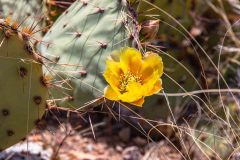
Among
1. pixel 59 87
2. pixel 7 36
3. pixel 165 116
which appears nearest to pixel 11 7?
pixel 59 87

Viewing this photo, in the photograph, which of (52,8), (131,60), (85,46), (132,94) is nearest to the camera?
(132,94)

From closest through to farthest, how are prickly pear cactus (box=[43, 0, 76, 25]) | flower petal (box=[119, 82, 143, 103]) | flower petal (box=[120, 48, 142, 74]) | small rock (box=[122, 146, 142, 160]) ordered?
flower petal (box=[119, 82, 143, 103]) → flower petal (box=[120, 48, 142, 74]) → prickly pear cactus (box=[43, 0, 76, 25]) → small rock (box=[122, 146, 142, 160])

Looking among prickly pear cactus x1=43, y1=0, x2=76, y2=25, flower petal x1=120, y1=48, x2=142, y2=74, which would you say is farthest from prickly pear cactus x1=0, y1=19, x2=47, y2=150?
prickly pear cactus x1=43, y1=0, x2=76, y2=25

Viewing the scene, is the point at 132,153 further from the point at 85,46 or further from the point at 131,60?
the point at 131,60

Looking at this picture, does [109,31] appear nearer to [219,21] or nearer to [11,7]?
[11,7]

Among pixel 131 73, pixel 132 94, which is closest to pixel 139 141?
pixel 131 73

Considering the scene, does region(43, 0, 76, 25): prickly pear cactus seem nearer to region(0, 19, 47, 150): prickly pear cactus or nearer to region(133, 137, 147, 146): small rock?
region(0, 19, 47, 150): prickly pear cactus

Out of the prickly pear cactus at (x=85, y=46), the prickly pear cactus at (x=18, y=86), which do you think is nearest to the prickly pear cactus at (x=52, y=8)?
the prickly pear cactus at (x=85, y=46)

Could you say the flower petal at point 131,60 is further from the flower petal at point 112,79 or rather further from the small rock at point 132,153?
the small rock at point 132,153
